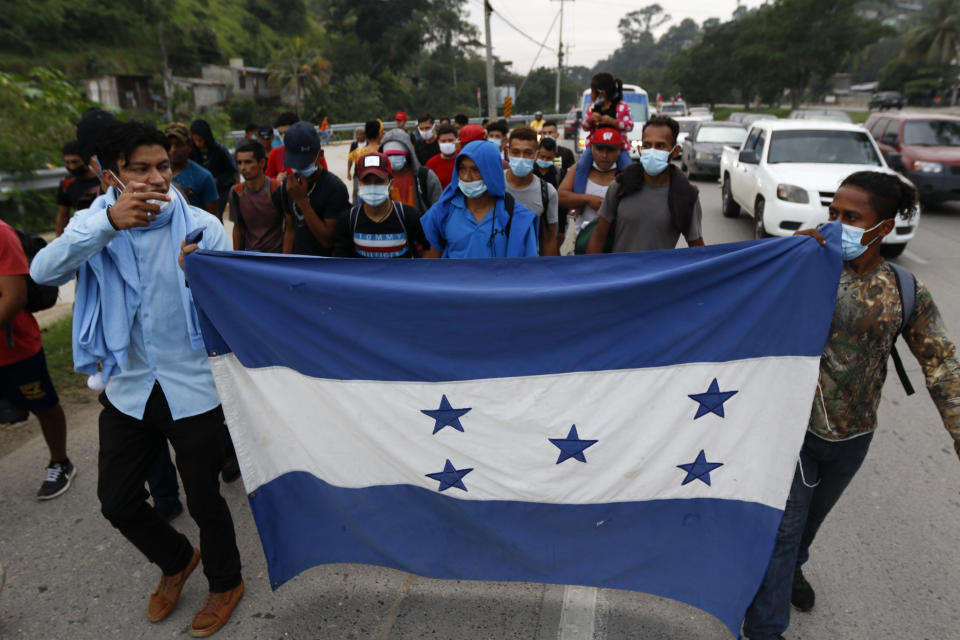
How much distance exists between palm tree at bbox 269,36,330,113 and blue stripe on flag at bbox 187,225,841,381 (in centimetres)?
5971

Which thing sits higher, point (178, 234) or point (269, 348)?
point (178, 234)

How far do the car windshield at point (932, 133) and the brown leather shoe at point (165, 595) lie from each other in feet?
48.3

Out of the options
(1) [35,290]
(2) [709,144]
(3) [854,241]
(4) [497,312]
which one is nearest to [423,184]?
(1) [35,290]

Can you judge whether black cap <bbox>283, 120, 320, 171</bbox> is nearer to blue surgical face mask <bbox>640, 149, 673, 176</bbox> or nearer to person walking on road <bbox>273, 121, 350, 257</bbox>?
person walking on road <bbox>273, 121, 350, 257</bbox>

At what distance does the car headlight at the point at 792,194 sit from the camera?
28.2ft

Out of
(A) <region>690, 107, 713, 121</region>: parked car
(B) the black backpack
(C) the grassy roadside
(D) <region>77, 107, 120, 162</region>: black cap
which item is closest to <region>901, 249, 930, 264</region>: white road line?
(D) <region>77, 107, 120, 162</region>: black cap

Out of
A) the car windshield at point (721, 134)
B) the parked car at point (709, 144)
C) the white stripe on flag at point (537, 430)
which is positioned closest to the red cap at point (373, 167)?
the white stripe on flag at point (537, 430)

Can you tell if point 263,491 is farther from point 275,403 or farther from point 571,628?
point 571,628

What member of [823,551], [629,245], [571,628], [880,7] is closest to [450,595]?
[571,628]

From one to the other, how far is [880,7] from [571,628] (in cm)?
17824

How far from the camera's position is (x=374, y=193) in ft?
12.4

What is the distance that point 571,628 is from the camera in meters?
2.80

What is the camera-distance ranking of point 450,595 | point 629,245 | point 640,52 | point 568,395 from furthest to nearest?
point 640,52 → point 629,245 → point 450,595 → point 568,395

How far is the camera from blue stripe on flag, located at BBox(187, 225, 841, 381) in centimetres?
242
